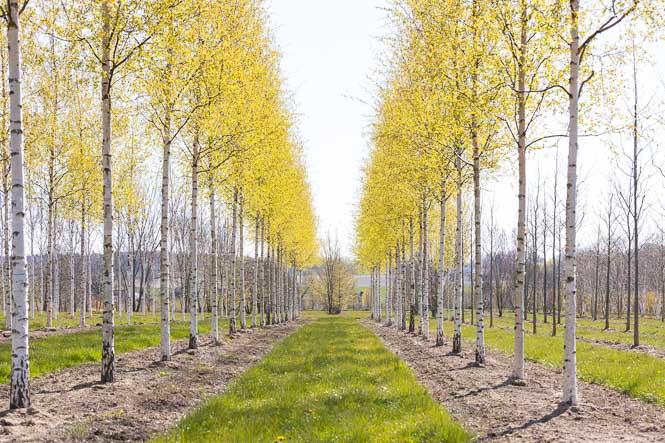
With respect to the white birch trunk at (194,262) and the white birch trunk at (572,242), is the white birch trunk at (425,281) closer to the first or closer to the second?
the white birch trunk at (194,262)

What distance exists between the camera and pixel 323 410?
8734 mm

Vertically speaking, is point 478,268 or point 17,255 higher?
point 17,255

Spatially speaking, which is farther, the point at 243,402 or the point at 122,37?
the point at 122,37

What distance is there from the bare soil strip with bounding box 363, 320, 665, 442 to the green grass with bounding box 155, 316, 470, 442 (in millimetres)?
695

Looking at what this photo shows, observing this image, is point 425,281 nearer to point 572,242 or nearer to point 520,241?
point 520,241

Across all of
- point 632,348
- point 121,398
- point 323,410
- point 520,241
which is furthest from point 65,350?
point 632,348

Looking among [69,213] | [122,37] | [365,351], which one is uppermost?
[122,37]

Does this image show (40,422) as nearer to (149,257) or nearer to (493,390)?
(493,390)

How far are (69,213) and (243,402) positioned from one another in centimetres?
3013

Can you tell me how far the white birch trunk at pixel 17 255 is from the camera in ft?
27.1

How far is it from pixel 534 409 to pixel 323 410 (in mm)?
3827

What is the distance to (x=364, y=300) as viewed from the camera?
111438 millimetres

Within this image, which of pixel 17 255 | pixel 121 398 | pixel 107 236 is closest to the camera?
pixel 17 255

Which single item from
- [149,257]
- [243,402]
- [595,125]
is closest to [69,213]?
[149,257]
